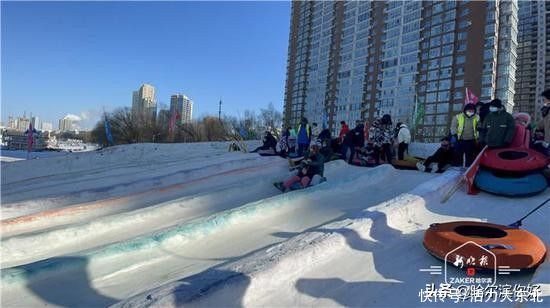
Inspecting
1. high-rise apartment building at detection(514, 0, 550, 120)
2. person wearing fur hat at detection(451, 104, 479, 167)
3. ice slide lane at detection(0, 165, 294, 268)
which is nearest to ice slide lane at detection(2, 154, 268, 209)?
ice slide lane at detection(0, 165, 294, 268)

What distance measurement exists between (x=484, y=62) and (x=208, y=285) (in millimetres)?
56144

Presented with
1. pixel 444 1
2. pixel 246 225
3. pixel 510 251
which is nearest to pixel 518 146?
pixel 510 251

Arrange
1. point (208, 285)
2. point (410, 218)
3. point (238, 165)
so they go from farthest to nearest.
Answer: point (238, 165) < point (410, 218) < point (208, 285)

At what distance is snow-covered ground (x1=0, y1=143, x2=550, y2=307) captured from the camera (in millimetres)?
2838

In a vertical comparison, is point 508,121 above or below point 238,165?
above

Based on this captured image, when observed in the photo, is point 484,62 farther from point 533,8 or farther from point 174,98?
point 174,98

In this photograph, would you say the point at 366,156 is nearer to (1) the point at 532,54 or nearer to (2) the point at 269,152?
(2) the point at 269,152

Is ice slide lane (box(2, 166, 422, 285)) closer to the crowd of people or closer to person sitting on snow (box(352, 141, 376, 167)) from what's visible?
the crowd of people

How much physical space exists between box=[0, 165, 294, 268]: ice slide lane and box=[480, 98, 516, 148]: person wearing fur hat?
4342mm

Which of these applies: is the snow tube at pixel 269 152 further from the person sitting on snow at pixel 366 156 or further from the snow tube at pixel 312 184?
the snow tube at pixel 312 184

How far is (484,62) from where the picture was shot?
4938 centimetres

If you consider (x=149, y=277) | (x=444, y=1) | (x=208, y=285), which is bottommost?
(x=149, y=277)

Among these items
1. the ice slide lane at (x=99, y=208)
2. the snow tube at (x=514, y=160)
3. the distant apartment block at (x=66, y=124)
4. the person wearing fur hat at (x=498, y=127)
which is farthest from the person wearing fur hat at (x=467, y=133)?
the distant apartment block at (x=66, y=124)

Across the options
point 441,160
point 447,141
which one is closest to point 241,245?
point 441,160
